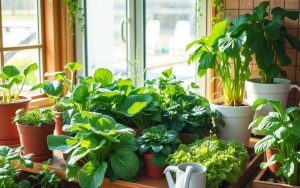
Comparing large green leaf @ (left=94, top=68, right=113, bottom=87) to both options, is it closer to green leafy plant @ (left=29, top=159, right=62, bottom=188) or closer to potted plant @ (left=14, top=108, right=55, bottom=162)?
potted plant @ (left=14, top=108, right=55, bottom=162)

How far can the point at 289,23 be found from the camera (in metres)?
2.89

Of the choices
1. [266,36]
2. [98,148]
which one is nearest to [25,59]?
[98,148]

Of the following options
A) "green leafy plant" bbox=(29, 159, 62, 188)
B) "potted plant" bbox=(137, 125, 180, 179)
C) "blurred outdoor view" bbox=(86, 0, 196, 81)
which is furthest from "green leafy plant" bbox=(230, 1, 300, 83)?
"green leafy plant" bbox=(29, 159, 62, 188)

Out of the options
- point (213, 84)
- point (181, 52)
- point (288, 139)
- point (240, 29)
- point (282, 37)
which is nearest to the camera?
point (288, 139)

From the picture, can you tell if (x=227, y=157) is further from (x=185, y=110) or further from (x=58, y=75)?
(x=58, y=75)

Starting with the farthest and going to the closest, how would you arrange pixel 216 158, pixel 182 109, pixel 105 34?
pixel 105 34, pixel 182 109, pixel 216 158

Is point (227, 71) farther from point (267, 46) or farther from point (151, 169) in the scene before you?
point (151, 169)

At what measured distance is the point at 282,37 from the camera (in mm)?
2648

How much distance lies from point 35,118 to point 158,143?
26.0 inches

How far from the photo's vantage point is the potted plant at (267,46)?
249 centimetres

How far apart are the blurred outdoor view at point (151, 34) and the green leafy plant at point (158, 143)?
147cm

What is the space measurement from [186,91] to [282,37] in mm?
662

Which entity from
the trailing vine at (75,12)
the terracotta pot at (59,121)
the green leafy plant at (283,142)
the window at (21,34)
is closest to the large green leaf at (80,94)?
the terracotta pot at (59,121)

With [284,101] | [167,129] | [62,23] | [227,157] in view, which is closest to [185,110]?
[167,129]
